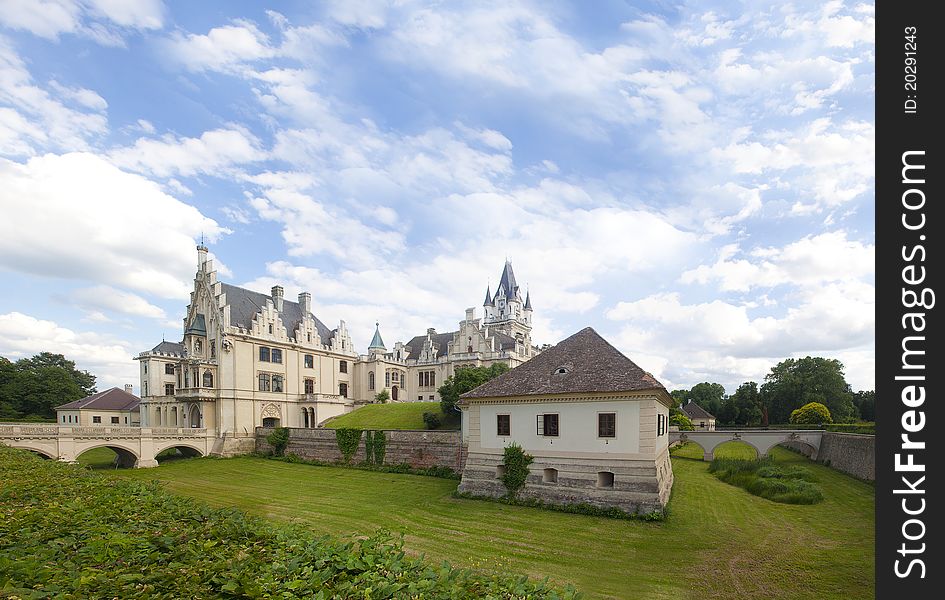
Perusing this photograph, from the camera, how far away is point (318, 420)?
56406 mm

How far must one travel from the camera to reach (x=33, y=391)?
7169 centimetres

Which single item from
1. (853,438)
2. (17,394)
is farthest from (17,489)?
(17,394)

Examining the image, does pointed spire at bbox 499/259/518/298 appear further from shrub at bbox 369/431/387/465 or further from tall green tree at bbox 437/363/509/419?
shrub at bbox 369/431/387/465

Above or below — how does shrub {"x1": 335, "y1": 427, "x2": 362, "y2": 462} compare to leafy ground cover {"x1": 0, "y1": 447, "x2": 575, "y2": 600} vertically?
below

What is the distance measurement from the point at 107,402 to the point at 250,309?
33.7 meters

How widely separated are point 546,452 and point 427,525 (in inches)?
294

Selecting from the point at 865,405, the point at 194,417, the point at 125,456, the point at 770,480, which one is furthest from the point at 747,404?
the point at 125,456

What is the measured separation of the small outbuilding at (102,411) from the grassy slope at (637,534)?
147 feet

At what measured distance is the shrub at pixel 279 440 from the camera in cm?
4678

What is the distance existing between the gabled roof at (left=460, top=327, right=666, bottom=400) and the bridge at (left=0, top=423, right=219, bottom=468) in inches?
1247

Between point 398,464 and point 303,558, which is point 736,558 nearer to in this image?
point 303,558

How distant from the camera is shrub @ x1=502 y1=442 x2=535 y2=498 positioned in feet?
87.5

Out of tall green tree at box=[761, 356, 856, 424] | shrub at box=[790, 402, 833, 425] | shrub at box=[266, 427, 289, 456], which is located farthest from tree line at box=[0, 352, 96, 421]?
tall green tree at box=[761, 356, 856, 424]

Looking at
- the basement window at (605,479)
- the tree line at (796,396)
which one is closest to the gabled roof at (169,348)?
the basement window at (605,479)
